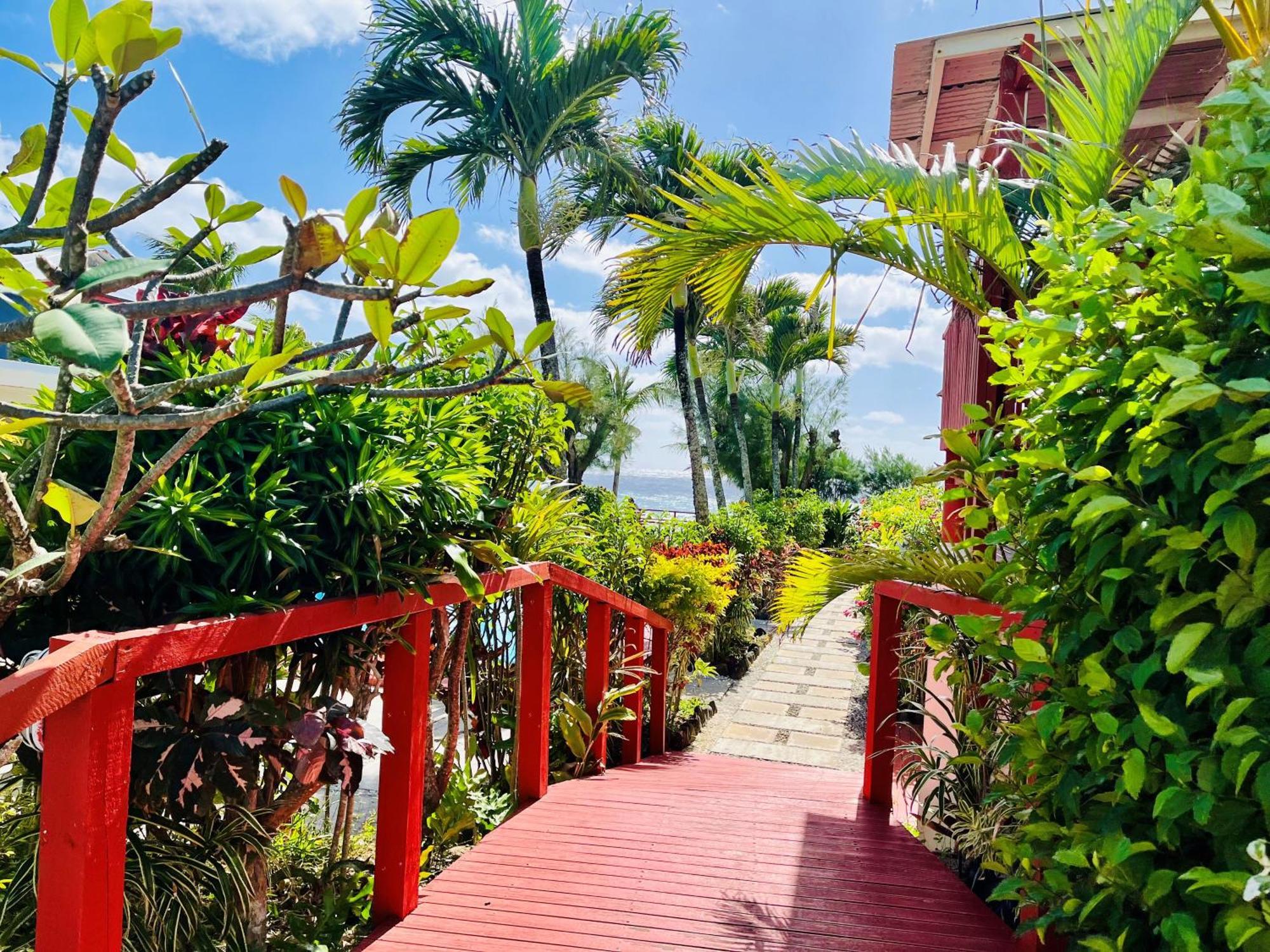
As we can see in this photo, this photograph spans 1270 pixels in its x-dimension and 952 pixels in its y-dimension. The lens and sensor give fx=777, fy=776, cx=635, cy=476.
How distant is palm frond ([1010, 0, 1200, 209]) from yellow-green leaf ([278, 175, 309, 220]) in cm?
207

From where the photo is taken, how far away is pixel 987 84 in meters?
4.86

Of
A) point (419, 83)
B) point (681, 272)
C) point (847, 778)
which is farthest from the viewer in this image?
point (419, 83)

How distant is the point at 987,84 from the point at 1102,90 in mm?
2861

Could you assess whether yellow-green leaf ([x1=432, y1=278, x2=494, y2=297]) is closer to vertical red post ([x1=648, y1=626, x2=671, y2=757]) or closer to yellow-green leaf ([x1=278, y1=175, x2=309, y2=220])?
yellow-green leaf ([x1=278, y1=175, x2=309, y2=220])

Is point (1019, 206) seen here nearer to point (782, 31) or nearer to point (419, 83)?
point (782, 31)

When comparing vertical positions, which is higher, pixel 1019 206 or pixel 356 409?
pixel 1019 206

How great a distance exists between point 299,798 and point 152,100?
1404mm

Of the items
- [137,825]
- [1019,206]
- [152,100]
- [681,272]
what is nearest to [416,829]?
[137,825]

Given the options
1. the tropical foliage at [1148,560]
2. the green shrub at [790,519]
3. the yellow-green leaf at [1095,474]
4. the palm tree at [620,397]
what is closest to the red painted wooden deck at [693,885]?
the tropical foliage at [1148,560]

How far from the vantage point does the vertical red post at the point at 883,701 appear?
316 cm

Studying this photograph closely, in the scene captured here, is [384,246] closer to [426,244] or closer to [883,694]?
[426,244]

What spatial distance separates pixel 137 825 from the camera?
1423 mm

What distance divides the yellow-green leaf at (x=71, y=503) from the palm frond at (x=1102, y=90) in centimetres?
240

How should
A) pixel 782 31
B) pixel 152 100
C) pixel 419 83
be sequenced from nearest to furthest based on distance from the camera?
1. pixel 152 100
2. pixel 782 31
3. pixel 419 83
